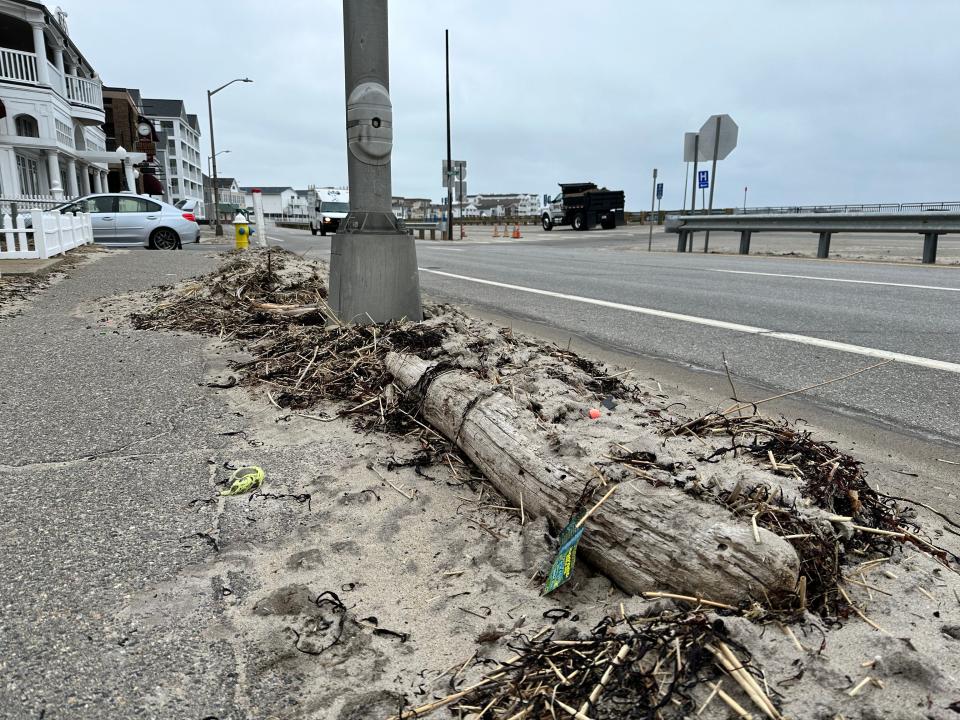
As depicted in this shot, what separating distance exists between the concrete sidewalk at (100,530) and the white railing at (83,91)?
34715 millimetres

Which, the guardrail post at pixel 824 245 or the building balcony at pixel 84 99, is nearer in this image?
the guardrail post at pixel 824 245

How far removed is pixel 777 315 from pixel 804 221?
10.6m

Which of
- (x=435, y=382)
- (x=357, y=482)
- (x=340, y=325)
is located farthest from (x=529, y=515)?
(x=340, y=325)

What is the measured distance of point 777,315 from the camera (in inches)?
265

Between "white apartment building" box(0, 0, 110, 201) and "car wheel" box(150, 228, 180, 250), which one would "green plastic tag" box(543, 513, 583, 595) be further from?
"white apartment building" box(0, 0, 110, 201)

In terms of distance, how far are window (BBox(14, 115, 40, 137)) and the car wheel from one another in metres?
15.1

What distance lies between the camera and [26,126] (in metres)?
29.2

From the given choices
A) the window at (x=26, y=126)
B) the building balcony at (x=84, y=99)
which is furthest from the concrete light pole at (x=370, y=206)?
the building balcony at (x=84, y=99)

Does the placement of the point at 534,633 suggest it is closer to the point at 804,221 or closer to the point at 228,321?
the point at 228,321

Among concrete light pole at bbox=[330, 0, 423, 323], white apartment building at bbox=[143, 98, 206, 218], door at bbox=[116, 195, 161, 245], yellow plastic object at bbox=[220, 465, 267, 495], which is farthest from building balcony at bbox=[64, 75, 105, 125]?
white apartment building at bbox=[143, 98, 206, 218]

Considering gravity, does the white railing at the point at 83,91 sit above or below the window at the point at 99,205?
above

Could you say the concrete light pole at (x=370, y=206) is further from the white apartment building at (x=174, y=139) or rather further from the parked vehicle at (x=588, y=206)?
the white apartment building at (x=174, y=139)

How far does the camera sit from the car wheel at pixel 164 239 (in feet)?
60.6

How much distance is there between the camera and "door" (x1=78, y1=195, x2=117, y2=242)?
17.8 metres
